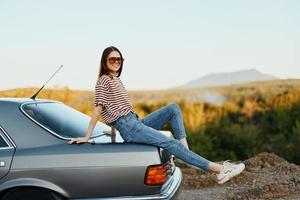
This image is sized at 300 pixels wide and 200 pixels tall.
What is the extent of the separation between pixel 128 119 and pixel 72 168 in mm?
787

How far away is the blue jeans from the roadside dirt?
3.14 meters

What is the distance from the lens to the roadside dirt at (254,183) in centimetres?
831

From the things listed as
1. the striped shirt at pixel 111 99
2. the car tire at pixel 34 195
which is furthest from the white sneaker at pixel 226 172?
the car tire at pixel 34 195

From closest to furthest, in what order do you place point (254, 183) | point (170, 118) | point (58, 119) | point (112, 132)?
1. point (58, 119)
2. point (112, 132)
3. point (170, 118)
4. point (254, 183)

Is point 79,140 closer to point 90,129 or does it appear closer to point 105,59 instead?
point 90,129

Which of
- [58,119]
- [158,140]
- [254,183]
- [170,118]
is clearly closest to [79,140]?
[58,119]

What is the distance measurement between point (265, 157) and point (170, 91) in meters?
140

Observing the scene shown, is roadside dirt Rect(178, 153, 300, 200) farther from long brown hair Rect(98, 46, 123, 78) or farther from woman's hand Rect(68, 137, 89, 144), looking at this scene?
woman's hand Rect(68, 137, 89, 144)

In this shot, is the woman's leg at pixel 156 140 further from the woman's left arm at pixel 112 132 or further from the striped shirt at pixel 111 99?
the woman's left arm at pixel 112 132

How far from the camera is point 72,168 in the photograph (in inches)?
181

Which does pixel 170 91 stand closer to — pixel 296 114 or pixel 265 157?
pixel 296 114

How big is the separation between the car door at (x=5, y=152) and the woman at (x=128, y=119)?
25.9 inches

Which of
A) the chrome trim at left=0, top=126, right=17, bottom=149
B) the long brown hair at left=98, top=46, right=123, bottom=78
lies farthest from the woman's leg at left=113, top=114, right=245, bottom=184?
the chrome trim at left=0, top=126, right=17, bottom=149

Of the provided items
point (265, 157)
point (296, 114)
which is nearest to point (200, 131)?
point (296, 114)
